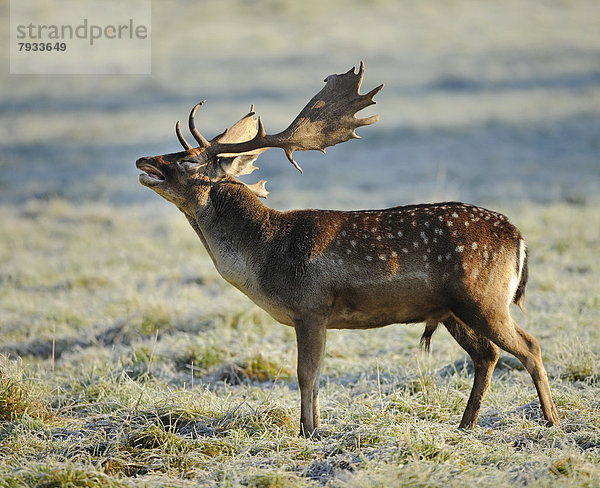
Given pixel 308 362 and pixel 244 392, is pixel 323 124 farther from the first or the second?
pixel 244 392

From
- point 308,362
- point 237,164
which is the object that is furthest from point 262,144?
point 308,362

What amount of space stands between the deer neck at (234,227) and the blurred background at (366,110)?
32.7 ft

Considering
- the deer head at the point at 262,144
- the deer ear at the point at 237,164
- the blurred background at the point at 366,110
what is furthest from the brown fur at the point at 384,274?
the blurred background at the point at 366,110

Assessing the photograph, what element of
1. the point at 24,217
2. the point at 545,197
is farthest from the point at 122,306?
the point at 545,197

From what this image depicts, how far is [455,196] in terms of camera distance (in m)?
16.0

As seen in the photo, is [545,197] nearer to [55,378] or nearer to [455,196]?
[455,196]

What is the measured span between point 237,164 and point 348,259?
1.31 metres

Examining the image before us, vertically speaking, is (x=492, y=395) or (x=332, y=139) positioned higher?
(x=332, y=139)

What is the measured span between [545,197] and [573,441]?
12.3 meters

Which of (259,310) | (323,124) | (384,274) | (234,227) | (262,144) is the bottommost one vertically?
(259,310)

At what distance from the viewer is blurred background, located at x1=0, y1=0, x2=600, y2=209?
1864cm

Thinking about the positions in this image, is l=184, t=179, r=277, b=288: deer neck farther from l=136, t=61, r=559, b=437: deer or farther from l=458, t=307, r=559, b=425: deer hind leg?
l=458, t=307, r=559, b=425: deer hind leg

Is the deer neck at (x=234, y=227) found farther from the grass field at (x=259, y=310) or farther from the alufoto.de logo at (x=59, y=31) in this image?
the alufoto.de logo at (x=59, y=31)

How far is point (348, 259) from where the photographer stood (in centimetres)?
526
